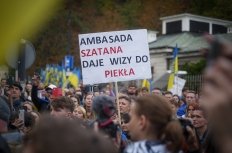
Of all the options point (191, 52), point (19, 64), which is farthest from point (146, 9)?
point (19, 64)

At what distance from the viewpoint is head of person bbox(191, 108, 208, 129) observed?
17.4 ft

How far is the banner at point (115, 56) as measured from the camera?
7434mm

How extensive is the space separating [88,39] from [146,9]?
4645cm

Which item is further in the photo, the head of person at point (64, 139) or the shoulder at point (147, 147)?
the shoulder at point (147, 147)

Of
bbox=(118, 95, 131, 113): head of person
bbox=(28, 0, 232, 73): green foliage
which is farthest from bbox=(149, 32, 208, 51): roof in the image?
bbox=(118, 95, 131, 113): head of person

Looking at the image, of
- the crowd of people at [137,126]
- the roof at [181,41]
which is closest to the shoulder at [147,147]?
the crowd of people at [137,126]

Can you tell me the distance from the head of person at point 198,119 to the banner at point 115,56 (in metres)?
1.93

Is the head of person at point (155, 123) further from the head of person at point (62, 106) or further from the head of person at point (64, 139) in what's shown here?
the head of person at point (62, 106)

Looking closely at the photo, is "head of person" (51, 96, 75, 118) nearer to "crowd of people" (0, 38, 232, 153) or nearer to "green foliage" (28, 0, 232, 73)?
"crowd of people" (0, 38, 232, 153)

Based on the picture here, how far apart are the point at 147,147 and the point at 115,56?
14.9 ft

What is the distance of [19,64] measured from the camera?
32.2 ft

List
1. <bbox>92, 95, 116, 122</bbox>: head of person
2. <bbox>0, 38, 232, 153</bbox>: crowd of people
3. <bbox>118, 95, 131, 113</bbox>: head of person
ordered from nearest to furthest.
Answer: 1. <bbox>0, 38, 232, 153</bbox>: crowd of people
2. <bbox>92, 95, 116, 122</bbox>: head of person
3. <bbox>118, 95, 131, 113</bbox>: head of person

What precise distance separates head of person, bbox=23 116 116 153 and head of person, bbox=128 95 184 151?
146 cm

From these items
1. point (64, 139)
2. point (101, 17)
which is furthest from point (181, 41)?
point (64, 139)
